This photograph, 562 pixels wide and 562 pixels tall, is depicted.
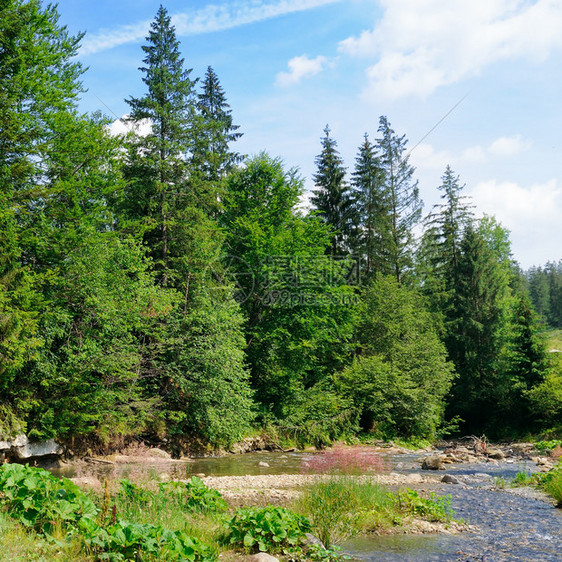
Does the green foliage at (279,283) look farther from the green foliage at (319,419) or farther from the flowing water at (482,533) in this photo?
the flowing water at (482,533)

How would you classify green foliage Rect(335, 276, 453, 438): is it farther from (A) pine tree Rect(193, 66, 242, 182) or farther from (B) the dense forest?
(A) pine tree Rect(193, 66, 242, 182)

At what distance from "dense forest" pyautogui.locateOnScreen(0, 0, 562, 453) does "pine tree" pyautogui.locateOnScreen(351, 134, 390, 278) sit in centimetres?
13

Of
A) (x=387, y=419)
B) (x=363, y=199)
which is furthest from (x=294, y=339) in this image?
(x=363, y=199)

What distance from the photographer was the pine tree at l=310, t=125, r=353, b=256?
35281 millimetres

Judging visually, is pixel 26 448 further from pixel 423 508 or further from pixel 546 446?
pixel 546 446

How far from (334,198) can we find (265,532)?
31.3 metres

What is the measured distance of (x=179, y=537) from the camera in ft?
15.8

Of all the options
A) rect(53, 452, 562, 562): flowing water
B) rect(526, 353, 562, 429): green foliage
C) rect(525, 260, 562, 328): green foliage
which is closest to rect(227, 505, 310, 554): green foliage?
rect(53, 452, 562, 562): flowing water

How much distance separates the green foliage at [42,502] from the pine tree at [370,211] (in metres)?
31.5

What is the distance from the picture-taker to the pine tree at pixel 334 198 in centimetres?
3528

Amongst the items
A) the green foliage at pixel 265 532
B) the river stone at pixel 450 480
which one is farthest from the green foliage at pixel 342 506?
the river stone at pixel 450 480

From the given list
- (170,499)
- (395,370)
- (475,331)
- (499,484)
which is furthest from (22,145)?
(475,331)

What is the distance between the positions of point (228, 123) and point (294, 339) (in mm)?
17668

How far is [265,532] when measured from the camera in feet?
18.8
